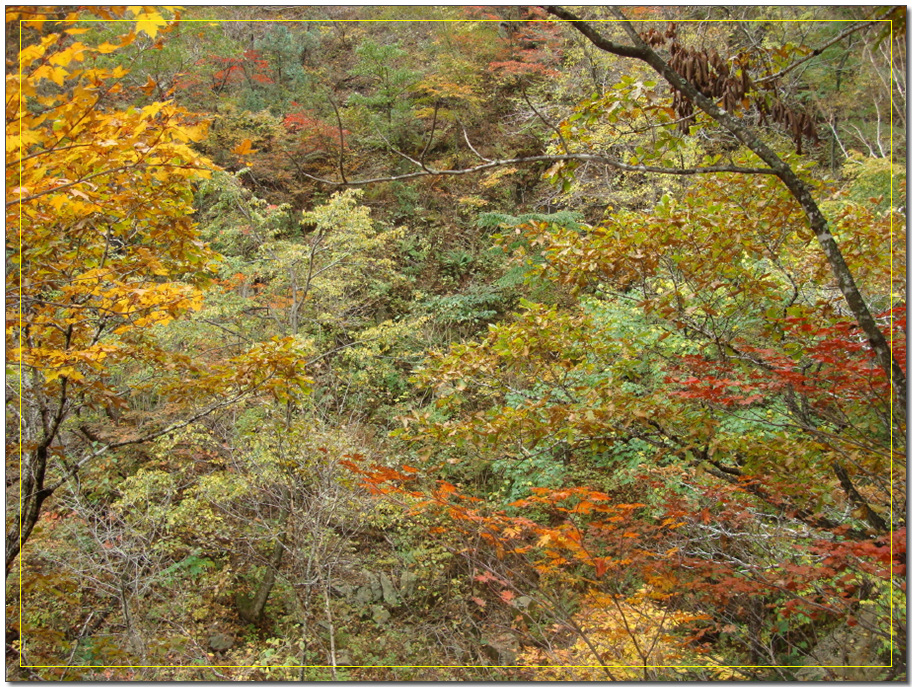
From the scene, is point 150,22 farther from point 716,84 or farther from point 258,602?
point 258,602

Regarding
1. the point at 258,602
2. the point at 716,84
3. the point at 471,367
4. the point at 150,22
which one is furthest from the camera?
the point at 258,602

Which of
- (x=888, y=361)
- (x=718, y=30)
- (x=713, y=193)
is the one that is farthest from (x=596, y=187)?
(x=888, y=361)

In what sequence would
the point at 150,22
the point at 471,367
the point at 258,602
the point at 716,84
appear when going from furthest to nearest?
the point at 258,602 → the point at 471,367 → the point at 716,84 → the point at 150,22

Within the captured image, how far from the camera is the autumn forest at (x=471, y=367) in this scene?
67.9 inches

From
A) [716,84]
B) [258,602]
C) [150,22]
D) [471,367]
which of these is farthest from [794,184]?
[258,602]

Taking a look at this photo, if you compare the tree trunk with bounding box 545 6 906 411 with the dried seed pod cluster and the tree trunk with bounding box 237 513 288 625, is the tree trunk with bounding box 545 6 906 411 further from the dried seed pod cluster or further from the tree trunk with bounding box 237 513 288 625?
the tree trunk with bounding box 237 513 288 625

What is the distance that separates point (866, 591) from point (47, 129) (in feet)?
12.2

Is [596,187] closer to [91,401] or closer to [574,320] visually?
[574,320]

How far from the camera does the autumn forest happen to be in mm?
1725

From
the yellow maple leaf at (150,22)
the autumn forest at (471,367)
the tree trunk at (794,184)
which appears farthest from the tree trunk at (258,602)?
the tree trunk at (794,184)

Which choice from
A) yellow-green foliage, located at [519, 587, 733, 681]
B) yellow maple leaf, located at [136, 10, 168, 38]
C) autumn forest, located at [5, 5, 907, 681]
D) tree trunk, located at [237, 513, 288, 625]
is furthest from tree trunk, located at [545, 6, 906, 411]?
tree trunk, located at [237, 513, 288, 625]

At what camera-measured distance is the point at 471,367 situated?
231 cm

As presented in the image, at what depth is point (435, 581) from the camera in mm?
4891

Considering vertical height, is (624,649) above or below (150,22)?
below
